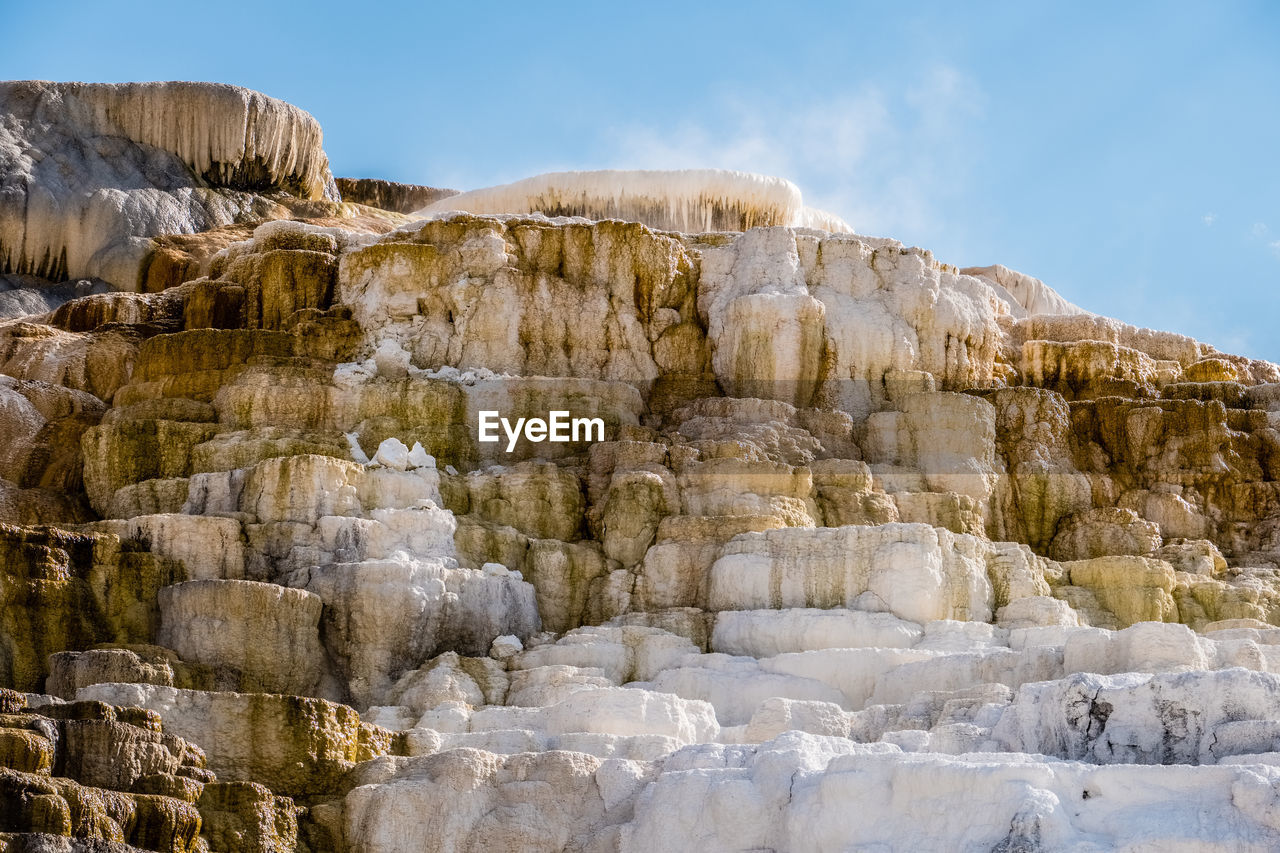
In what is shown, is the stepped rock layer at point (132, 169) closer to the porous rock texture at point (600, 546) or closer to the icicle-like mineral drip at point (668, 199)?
the porous rock texture at point (600, 546)

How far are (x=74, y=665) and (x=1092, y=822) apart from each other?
10.9 m

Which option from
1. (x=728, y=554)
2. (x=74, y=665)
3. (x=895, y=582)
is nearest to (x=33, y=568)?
(x=74, y=665)

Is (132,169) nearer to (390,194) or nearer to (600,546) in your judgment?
(390,194)

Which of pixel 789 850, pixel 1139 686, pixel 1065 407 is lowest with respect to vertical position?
pixel 789 850

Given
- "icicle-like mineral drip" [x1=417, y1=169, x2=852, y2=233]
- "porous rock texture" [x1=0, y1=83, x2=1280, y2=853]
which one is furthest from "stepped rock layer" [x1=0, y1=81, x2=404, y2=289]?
"icicle-like mineral drip" [x1=417, y1=169, x2=852, y2=233]

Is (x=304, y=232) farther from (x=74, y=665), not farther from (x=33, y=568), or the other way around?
(x=74, y=665)

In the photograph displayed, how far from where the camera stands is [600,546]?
2686 cm

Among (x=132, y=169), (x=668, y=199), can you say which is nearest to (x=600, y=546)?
(x=668, y=199)

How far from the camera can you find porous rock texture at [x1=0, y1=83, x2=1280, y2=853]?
15922 millimetres

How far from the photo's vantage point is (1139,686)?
16.1 metres

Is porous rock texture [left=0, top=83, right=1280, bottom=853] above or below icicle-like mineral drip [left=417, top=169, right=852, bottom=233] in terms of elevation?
below

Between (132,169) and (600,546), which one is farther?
(132,169)

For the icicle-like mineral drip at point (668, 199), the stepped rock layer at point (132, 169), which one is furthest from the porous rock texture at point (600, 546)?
the icicle-like mineral drip at point (668, 199)

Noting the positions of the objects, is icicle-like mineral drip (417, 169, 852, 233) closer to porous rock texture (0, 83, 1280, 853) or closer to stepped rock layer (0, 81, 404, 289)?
stepped rock layer (0, 81, 404, 289)
